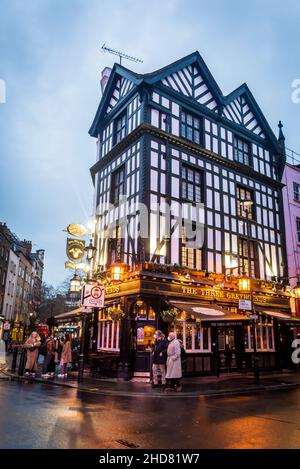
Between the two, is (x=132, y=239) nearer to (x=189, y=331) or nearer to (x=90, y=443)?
(x=189, y=331)

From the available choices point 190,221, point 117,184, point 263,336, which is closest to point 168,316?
point 190,221

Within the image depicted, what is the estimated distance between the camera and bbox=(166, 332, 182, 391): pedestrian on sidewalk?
11.7 meters

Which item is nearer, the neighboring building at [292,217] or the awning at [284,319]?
the awning at [284,319]

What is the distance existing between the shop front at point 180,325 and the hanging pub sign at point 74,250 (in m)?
2.39

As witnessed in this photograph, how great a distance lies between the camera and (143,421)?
7.12 metres

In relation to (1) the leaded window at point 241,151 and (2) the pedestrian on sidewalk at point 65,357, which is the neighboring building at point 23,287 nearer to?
(2) the pedestrian on sidewalk at point 65,357

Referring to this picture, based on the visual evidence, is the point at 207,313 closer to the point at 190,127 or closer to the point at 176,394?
the point at 176,394

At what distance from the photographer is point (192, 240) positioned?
1902cm

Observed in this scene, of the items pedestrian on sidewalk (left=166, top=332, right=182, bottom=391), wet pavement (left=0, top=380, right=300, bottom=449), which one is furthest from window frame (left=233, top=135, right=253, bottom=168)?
wet pavement (left=0, top=380, right=300, bottom=449)

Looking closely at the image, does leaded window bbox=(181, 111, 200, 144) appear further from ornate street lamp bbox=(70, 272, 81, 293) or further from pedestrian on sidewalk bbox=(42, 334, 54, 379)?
pedestrian on sidewalk bbox=(42, 334, 54, 379)

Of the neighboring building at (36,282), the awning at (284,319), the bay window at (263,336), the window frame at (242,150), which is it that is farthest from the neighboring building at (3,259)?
the awning at (284,319)

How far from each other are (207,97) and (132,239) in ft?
34.6

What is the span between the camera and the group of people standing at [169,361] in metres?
11.8

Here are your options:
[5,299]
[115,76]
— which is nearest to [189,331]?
[115,76]
